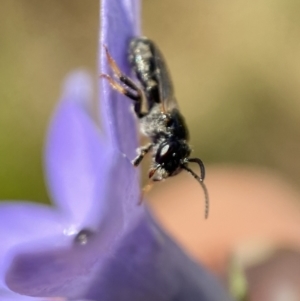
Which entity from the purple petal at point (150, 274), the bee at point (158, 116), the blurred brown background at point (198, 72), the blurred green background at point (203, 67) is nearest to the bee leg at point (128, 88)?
the bee at point (158, 116)

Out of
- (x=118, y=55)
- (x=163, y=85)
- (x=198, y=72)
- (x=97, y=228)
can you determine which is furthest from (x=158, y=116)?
(x=198, y=72)

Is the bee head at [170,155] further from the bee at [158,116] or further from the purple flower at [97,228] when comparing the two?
the purple flower at [97,228]

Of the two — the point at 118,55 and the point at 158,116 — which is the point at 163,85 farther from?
the point at 118,55

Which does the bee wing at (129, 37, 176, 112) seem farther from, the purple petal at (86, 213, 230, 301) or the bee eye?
the purple petal at (86, 213, 230, 301)

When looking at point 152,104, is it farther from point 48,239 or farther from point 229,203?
point 229,203

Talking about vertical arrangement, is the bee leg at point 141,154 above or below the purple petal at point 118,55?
below

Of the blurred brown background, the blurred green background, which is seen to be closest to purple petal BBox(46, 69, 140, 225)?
the blurred brown background
